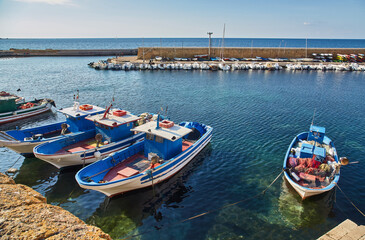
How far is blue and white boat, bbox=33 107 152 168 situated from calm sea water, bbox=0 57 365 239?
1.81m

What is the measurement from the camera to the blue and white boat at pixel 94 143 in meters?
19.5

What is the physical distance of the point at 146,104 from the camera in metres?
39.8

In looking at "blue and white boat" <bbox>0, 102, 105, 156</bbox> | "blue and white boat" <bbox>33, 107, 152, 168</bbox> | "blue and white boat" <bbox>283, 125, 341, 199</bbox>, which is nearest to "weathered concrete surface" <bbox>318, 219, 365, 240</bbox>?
"blue and white boat" <bbox>283, 125, 341, 199</bbox>

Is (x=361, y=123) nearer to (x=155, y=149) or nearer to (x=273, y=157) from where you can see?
(x=273, y=157)

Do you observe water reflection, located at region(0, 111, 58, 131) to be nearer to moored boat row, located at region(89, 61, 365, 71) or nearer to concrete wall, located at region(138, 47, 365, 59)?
moored boat row, located at region(89, 61, 365, 71)

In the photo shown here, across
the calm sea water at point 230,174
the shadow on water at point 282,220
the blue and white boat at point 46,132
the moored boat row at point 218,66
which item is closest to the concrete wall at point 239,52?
the moored boat row at point 218,66

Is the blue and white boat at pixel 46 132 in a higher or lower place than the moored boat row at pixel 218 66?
lower

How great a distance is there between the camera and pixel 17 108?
112 feet

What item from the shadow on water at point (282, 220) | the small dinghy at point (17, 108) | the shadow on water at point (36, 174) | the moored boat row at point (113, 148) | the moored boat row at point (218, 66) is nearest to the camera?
the shadow on water at point (282, 220)

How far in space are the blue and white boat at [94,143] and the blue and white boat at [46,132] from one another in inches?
42.8

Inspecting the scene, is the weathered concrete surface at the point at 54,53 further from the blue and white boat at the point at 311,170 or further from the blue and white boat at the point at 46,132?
the blue and white boat at the point at 311,170

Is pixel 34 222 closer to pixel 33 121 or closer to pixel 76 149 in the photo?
pixel 76 149

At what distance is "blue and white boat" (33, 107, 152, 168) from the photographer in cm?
1945

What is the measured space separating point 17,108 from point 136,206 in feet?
95.8
